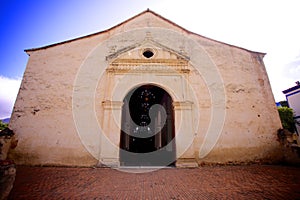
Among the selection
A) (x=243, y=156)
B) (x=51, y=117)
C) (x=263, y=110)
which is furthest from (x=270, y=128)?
(x=51, y=117)

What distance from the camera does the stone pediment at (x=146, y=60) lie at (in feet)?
22.9

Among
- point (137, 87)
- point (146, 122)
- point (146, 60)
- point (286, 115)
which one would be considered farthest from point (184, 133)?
point (286, 115)

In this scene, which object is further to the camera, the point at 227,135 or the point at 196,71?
the point at 196,71

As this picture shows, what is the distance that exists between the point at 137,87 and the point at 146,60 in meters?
1.35

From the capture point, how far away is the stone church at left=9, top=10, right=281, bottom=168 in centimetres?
588

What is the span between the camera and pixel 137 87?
22.9ft

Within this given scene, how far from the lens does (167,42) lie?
7805 mm

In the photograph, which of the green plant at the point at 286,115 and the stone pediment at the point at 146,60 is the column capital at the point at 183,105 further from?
the green plant at the point at 286,115

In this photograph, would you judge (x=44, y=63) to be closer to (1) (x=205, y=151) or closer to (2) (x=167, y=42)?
(2) (x=167, y=42)

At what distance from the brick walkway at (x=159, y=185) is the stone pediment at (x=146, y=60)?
439cm

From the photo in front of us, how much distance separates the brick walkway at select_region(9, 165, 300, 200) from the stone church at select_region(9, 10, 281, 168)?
4.38ft

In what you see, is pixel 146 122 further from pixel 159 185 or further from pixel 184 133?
pixel 159 185

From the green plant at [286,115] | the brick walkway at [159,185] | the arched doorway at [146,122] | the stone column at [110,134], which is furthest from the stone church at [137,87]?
the green plant at [286,115]

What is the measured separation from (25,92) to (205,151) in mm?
7967
